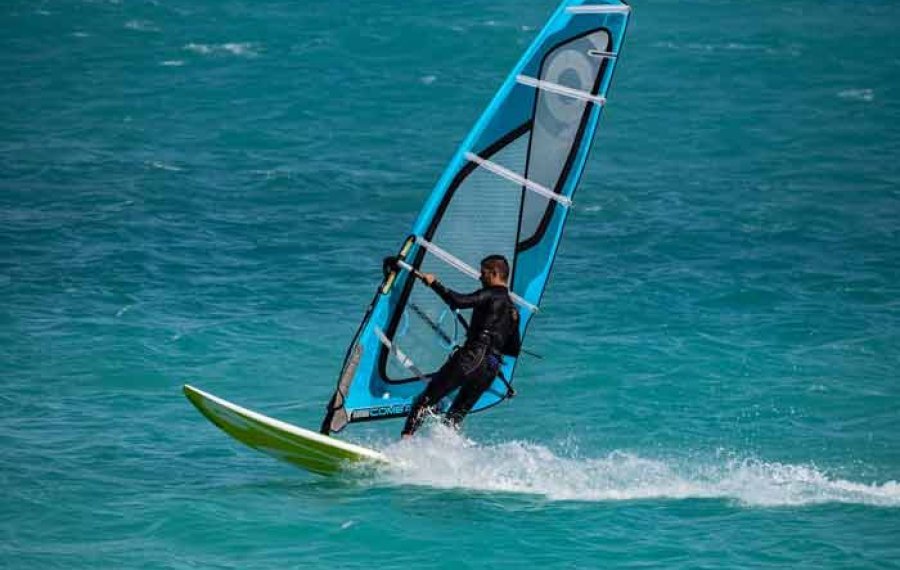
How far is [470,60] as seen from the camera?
31531 mm

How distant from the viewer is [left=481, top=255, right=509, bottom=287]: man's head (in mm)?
10820

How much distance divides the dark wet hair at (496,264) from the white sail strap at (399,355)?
109cm

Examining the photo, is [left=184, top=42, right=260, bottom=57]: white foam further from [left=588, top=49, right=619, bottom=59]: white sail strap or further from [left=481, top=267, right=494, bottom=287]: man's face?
[left=481, top=267, right=494, bottom=287]: man's face

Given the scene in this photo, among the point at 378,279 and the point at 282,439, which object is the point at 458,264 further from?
the point at 378,279

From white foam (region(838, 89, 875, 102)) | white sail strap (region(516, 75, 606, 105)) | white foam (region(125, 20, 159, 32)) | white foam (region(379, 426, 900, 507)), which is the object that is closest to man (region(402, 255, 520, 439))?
white foam (region(379, 426, 900, 507))

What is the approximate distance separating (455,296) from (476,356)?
25.6 inches

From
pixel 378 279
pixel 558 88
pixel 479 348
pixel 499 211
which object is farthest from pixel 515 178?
pixel 378 279

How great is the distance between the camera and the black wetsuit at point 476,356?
427 inches

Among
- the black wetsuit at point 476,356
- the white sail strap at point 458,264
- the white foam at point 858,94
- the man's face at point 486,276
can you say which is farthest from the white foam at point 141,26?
the man's face at point 486,276

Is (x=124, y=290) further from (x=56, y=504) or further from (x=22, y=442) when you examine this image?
(x=56, y=504)

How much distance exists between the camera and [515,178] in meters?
11.2

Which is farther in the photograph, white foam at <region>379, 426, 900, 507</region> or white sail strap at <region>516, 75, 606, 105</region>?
white foam at <region>379, 426, 900, 507</region>

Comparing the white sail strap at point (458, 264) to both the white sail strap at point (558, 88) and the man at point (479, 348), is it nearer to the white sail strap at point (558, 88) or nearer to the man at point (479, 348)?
the man at point (479, 348)

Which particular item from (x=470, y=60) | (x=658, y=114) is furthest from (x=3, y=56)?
(x=658, y=114)
